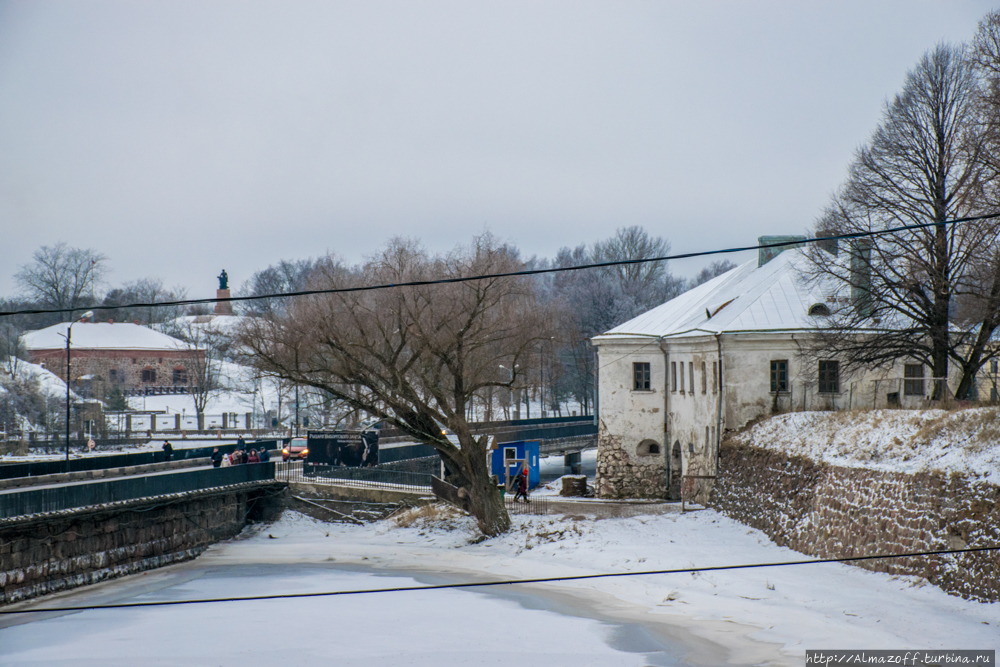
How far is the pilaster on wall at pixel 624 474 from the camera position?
35000mm

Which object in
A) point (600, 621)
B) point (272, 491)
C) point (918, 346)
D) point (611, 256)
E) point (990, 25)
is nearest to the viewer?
point (600, 621)

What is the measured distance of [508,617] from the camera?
62.7ft

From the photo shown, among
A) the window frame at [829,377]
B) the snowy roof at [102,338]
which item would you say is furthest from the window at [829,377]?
the snowy roof at [102,338]

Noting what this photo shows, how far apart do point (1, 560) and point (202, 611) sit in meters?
5.87

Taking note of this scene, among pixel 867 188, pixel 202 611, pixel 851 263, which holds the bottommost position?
pixel 202 611

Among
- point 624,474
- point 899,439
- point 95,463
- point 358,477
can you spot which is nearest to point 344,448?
point 358,477

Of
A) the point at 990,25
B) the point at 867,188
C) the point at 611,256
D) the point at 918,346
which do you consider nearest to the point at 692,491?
the point at 918,346

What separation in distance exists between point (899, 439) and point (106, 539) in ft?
74.1

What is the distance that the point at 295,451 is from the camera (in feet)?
150

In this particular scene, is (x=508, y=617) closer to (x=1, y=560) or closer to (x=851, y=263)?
(x=1, y=560)

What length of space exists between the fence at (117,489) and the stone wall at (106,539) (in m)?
0.28

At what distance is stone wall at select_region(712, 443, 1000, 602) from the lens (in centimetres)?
1623

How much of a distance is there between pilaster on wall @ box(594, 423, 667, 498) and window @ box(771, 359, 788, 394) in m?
7.35

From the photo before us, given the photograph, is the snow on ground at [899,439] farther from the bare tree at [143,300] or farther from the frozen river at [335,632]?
the bare tree at [143,300]
